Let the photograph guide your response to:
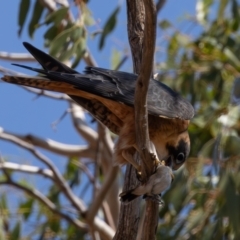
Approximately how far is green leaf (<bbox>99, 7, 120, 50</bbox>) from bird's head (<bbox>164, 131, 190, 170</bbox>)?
1.60 m

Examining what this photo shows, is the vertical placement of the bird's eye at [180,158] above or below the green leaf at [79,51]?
below

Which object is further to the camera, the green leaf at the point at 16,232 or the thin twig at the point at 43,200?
the thin twig at the point at 43,200

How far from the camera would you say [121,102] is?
11.4 feet

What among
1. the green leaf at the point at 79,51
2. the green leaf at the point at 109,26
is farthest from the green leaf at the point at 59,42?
the green leaf at the point at 109,26

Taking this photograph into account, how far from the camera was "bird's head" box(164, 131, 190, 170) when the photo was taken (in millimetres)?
3758

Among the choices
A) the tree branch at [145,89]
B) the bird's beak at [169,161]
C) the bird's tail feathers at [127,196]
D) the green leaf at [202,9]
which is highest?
the green leaf at [202,9]

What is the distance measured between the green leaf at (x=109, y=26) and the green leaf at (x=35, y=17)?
0.43m

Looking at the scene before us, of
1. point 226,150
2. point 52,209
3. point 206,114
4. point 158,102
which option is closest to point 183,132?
point 158,102

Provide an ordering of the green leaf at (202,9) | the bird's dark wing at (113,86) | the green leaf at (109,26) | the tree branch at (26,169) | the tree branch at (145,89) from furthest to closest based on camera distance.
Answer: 1. the green leaf at (202,9)
2. the tree branch at (26,169)
3. the green leaf at (109,26)
4. the bird's dark wing at (113,86)
5. the tree branch at (145,89)

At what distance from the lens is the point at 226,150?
16.4ft

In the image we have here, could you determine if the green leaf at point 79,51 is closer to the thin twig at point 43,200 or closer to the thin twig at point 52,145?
the thin twig at point 52,145

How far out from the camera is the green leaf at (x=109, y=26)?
17.1 ft

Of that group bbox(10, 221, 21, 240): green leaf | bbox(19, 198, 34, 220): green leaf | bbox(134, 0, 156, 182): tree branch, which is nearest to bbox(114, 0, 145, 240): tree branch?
bbox(134, 0, 156, 182): tree branch

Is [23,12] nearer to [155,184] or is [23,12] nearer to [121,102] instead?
[121,102]
